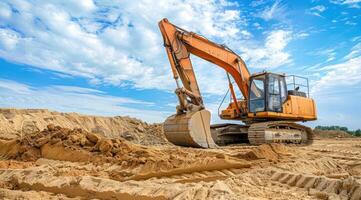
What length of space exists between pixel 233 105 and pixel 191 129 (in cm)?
375

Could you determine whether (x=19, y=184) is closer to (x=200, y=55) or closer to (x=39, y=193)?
(x=39, y=193)

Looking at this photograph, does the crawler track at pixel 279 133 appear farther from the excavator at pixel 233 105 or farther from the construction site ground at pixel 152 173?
the construction site ground at pixel 152 173

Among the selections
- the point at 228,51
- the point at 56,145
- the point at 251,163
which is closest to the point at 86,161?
the point at 56,145

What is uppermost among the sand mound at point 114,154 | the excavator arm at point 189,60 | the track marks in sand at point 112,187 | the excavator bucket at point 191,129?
the excavator arm at point 189,60

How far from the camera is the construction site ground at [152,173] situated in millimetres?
3871

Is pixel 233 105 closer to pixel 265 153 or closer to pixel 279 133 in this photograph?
pixel 279 133

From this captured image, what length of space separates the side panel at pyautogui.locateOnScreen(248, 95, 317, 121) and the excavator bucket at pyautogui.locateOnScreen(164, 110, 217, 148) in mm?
2648

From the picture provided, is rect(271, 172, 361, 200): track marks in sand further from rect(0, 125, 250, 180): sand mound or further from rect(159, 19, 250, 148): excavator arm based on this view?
rect(159, 19, 250, 148): excavator arm

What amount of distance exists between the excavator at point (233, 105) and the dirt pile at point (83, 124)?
490cm

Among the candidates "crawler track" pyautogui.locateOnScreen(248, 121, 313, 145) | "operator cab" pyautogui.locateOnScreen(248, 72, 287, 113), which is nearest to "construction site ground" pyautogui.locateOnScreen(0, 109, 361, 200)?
"crawler track" pyautogui.locateOnScreen(248, 121, 313, 145)

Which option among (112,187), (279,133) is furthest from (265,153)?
(279,133)

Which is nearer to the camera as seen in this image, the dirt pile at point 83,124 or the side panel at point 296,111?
the side panel at point 296,111

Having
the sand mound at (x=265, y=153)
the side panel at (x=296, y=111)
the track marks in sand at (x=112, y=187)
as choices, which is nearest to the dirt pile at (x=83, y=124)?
the side panel at (x=296, y=111)

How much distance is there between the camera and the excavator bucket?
9.80 metres
